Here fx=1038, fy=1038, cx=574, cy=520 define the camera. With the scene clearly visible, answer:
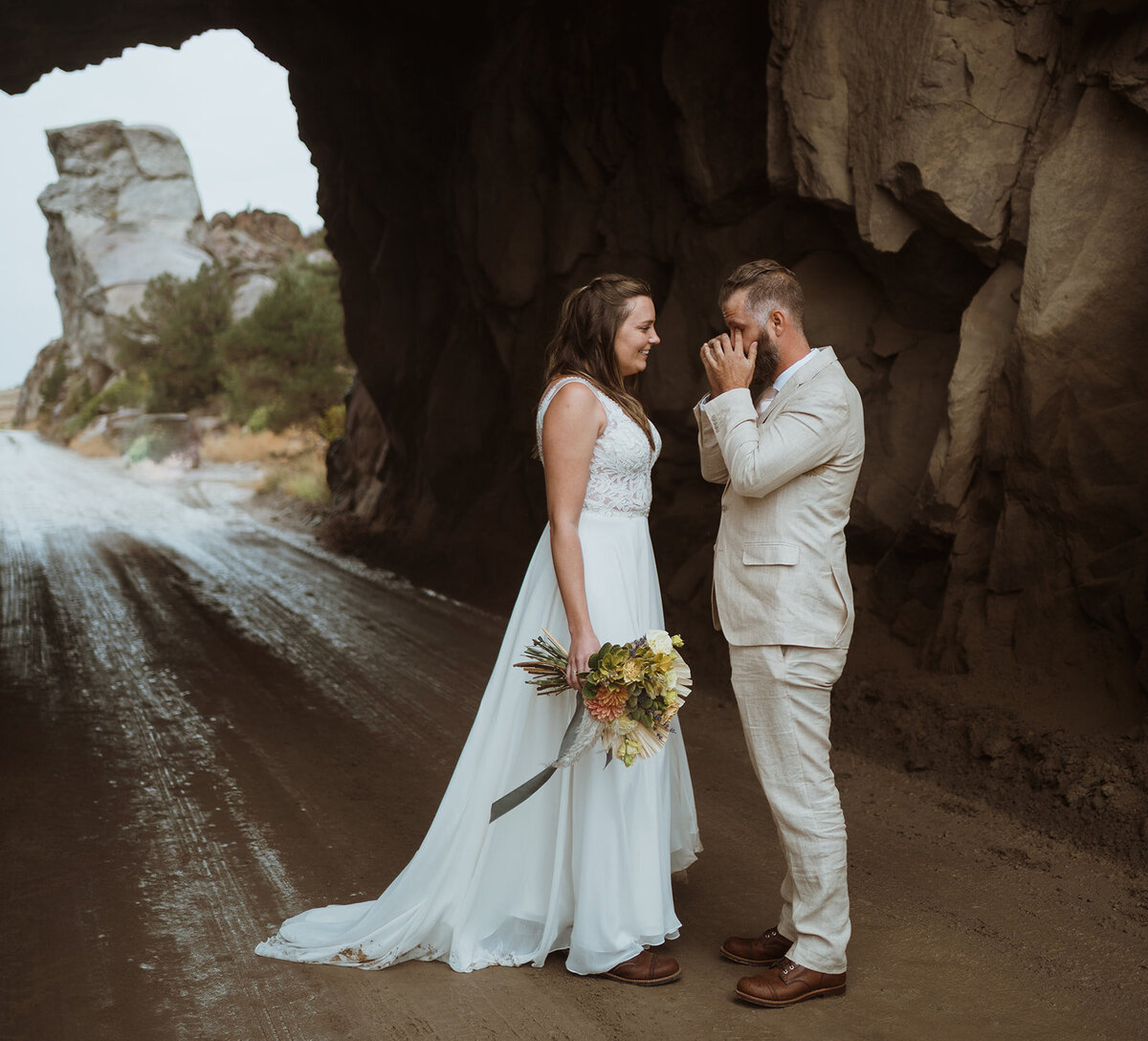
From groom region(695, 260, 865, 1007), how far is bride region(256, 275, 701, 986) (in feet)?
1.23

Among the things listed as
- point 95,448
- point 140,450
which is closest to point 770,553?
point 140,450

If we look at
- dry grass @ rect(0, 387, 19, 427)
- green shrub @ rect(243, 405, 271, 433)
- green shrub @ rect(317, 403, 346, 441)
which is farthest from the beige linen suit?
dry grass @ rect(0, 387, 19, 427)

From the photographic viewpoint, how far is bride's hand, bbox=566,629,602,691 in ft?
10.7

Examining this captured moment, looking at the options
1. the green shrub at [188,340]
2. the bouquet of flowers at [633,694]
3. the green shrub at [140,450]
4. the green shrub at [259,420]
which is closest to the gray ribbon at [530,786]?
the bouquet of flowers at [633,694]

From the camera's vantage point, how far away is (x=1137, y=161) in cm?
494

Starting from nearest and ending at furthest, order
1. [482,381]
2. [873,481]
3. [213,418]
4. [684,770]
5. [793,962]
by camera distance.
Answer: [793,962] < [684,770] < [873,481] < [482,381] < [213,418]

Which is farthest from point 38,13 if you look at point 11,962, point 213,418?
point 213,418

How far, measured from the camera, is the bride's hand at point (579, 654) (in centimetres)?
326

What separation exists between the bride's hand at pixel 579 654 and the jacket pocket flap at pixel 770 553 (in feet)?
1.80

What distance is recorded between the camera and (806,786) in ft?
10.4

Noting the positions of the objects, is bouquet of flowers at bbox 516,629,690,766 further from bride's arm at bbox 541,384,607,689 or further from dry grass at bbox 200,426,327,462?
dry grass at bbox 200,426,327,462

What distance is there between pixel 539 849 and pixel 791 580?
1235 millimetres

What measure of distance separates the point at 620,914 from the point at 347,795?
2.19m

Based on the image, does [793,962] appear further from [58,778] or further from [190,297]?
[190,297]
